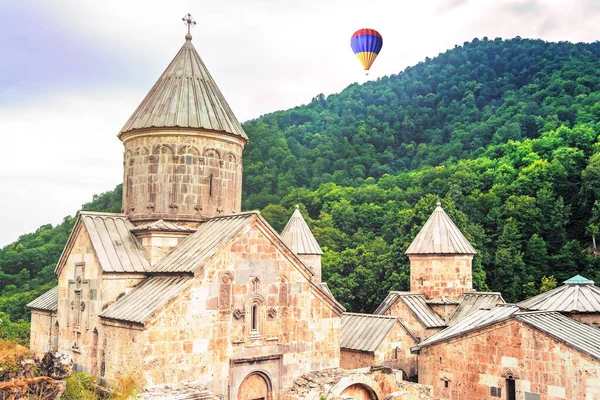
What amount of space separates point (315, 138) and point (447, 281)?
54023 mm

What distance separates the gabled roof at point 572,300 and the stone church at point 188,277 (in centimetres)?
670

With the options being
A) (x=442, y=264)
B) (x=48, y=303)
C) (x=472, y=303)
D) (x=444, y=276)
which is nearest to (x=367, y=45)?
(x=442, y=264)

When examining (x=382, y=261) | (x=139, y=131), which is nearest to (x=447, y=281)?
(x=139, y=131)

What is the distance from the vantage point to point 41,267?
1827 inches

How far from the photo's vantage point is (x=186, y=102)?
13516 mm

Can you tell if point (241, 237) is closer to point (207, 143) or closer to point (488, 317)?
point (207, 143)

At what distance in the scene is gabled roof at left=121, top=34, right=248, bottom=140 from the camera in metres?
13.2

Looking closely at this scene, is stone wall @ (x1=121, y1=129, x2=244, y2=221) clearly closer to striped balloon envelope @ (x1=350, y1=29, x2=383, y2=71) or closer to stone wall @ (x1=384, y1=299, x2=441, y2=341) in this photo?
stone wall @ (x1=384, y1=299, x2=441, y2=341)

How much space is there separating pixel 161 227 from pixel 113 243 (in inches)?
43.7

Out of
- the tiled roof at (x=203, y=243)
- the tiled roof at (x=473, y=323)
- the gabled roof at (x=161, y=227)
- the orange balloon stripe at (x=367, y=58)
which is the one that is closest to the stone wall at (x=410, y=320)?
the tiled roof at (x=473, y=323)

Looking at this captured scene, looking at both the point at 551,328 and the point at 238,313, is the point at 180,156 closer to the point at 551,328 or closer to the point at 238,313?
the point at 238,313

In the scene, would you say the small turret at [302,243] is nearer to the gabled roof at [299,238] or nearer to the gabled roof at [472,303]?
the gabled roof at [299,238]

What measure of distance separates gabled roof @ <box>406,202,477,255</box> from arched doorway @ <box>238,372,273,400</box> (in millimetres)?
10263

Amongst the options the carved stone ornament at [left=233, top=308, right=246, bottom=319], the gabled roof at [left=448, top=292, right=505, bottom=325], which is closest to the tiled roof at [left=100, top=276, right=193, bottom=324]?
the carved stone ornament at [left=233, top=308, right=246, bottom=319]
